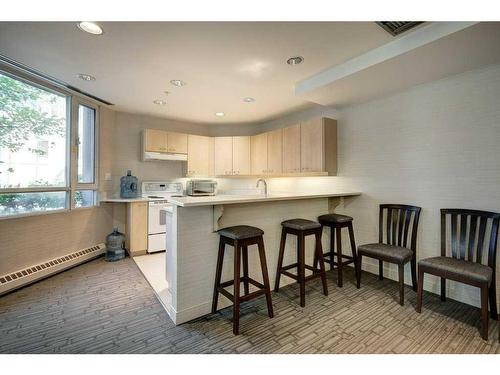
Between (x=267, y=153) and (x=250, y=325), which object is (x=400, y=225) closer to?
(x=250, y=325)

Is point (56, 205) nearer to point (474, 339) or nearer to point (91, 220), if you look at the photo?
point (91, 220)

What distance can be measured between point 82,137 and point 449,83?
16.0ft

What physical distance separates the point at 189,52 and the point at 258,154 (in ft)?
8.86

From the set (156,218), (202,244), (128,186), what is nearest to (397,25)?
(202,244)

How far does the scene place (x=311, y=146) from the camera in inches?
137

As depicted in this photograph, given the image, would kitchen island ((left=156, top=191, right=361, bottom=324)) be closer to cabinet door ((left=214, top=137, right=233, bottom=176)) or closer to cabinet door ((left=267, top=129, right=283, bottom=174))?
cabinet door ((left=267, top=129, right=283, bottom=174))

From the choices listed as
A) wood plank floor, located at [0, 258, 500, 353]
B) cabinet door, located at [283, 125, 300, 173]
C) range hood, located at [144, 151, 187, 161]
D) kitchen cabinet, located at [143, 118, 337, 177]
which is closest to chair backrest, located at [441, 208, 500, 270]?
wood plank floor, located at [0, 258, 500, 353]

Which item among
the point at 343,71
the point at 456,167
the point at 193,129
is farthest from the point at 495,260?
the point at 193,129

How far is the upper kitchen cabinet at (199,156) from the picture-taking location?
15.4ft

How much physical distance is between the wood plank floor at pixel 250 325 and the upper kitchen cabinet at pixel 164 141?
8.20ft

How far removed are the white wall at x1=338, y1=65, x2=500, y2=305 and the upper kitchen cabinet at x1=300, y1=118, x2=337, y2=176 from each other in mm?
194

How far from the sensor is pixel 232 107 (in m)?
3.89

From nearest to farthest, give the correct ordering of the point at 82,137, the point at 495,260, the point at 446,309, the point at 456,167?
1. the point at 495,260
2. the point at 446,309
3. the point at 456,167
4. the point at 82,137

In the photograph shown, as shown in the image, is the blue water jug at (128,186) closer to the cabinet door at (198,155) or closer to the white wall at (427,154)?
the cabinet door at (198,155)
